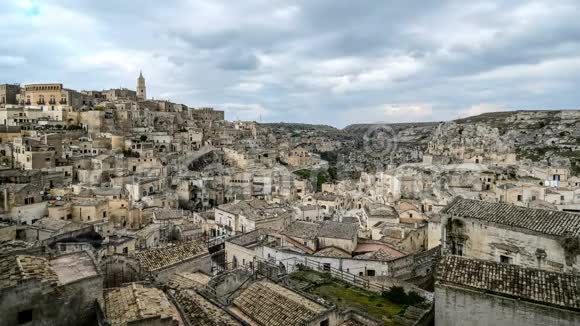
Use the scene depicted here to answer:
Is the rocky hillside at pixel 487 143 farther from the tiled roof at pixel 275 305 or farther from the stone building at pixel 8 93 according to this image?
the stone building at pixel 8 93

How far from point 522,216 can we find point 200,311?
1491 centimetres

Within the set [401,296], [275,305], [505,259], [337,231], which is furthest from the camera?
[337,231]

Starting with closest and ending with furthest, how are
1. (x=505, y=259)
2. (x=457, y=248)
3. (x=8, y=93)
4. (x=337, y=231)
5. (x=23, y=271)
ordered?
(x=23, y=271), (x=505, y=259), (x=457, y=248), (x=337, y=231), (x=8, y=93)

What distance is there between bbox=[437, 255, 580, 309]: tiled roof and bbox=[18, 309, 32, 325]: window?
470 inches

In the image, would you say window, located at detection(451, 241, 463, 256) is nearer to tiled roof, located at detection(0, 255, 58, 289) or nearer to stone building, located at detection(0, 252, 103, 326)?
stone building, located at detection(0, 252, 103, 326)

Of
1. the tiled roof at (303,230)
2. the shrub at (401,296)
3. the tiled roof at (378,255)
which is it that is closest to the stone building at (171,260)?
the tiled roof at (303,230)

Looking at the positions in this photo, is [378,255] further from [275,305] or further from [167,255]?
[167,255]

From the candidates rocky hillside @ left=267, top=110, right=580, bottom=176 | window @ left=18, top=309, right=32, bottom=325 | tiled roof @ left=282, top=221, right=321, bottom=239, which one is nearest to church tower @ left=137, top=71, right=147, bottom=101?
rocky hillside @ left=267, top=110, right=580, bottom=176

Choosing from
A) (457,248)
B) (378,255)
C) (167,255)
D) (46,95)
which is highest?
(46,95)

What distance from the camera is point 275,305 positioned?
47.0 ft

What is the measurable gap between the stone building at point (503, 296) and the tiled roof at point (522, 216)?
14.2ft

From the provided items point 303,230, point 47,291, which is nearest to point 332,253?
point 303,230

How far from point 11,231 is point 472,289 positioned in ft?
93.6

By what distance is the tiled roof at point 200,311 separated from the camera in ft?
40.6
